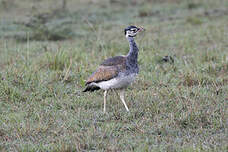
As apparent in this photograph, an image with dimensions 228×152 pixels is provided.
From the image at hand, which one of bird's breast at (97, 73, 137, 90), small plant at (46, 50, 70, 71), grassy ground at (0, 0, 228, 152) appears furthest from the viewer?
small plant at (46, 50, 70, 71)

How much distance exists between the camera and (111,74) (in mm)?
5691

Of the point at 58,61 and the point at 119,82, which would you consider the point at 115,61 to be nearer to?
the point at 119,82

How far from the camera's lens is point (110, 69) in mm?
5723

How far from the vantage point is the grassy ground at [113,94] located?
4.75 m

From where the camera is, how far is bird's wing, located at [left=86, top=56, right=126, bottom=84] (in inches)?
223

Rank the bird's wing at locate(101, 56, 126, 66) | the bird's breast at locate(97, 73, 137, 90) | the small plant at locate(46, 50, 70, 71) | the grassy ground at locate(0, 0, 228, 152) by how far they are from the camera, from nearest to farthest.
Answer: the grassy ground at locate(0, 0, 228, 152), the bird's breast at locate(97, 73, 137, 90), the bird's wing at locate(101, 56, 126, 66), the small plant at locate(46, 50, 70, 71)

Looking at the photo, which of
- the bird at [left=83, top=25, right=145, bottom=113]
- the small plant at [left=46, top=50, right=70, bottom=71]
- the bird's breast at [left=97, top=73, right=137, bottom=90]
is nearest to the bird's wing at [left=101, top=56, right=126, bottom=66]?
the bird at [left=83, top=25, right=145, bottom=113]

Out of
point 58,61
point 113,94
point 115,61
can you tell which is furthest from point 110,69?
point 58,61

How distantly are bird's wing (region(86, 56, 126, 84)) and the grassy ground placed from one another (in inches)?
17.5

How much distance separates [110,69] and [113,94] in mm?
985

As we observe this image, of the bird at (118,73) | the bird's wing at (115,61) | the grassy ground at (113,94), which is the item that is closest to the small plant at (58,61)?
the grassy ground at (113,94)

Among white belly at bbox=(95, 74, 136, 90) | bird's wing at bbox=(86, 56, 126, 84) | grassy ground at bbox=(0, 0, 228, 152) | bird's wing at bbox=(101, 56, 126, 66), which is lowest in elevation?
grassy ground at bbox=(0, 0, 228, 152)

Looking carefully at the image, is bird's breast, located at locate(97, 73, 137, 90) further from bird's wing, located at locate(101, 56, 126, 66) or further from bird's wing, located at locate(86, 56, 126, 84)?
bird's wing, located at locate(101, 56, 126, 66)

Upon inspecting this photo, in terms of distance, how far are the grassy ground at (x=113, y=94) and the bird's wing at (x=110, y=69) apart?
1.46ft
